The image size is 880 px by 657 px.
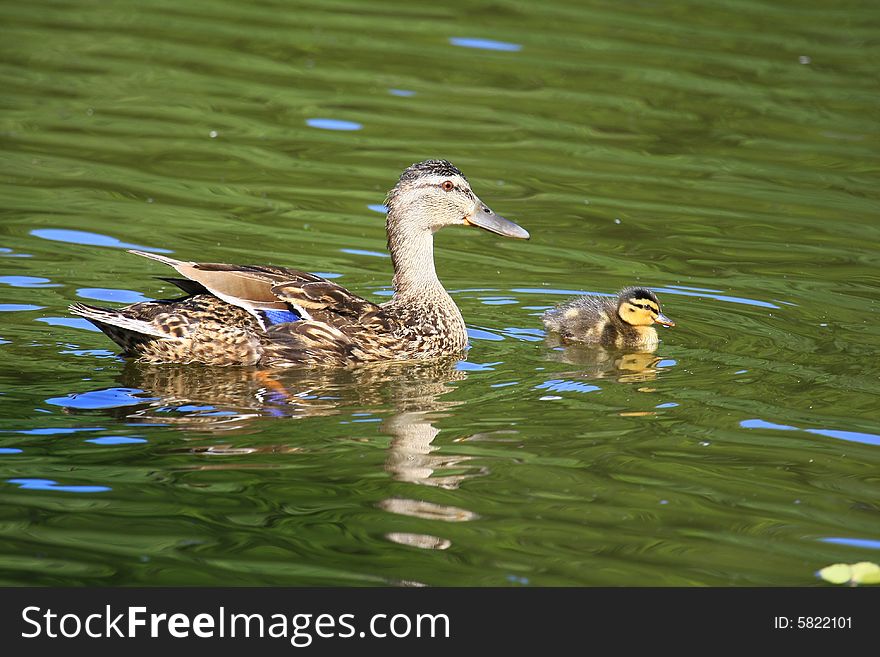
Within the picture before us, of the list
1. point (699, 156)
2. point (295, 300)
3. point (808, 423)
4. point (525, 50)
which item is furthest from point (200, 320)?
point (525, 50)

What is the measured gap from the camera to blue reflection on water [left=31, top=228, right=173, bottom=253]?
10633 mm

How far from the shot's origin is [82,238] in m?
10.8

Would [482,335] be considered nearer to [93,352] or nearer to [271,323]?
[271,323]

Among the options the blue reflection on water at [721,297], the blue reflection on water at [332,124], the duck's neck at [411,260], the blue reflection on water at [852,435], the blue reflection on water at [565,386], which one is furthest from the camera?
the blue reflection on water at [332,124]

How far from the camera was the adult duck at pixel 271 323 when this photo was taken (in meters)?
8.17

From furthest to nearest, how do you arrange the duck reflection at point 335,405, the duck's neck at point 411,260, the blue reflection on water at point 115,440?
the duck's neck at point 411,260 < the blue reflection on water at point 115,440 < the duck reflection at point 335,405

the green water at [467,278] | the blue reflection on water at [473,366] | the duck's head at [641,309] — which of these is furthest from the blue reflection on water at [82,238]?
the duck's head at [641,309]

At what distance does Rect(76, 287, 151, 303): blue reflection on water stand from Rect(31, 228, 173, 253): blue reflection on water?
2.99 ft

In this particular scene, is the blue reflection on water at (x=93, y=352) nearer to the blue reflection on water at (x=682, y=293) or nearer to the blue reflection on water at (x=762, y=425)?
the blue reflection on water at (x=682, y=293)

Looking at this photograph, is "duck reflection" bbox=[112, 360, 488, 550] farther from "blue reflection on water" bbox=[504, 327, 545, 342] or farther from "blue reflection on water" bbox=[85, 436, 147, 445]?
"blue reflection on water" bbox=[504, 327, 545, 342]

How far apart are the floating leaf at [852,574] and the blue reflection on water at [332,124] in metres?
8.46

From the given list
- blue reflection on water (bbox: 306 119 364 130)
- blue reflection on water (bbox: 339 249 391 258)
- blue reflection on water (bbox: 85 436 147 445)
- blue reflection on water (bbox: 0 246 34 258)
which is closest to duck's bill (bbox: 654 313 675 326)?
blue reflection on water (bbox: 339 249 391 258)

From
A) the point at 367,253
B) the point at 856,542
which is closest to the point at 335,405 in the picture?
the point at 856,542

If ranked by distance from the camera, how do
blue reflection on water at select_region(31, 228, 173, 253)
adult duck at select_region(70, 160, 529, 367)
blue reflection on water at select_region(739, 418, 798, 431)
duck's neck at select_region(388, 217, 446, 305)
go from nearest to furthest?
blue reflection on water at select_region(739, 418, 798, 431)
adult duck at select_region(70, 160, 529, 367)
duck's neck at select_region(388, 217, 446, 305)
blue reflection on water at select_region(31, 228, 173, 253)
